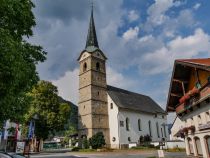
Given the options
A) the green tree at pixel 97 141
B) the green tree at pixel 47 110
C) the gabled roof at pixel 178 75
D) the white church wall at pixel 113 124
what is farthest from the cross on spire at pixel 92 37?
the gabled roof at pixel 178 75

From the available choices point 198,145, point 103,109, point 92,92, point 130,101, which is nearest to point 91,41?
point 92,92

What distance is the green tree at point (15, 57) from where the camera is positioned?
28.7 ft

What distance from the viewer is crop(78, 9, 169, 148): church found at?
47344mm

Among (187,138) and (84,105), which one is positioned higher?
(84,105)

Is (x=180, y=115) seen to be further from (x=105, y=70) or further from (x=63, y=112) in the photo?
(x=105, y=70)

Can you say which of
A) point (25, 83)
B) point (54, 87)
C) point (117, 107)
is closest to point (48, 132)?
point (54, 87)

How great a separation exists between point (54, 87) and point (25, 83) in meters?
36.0

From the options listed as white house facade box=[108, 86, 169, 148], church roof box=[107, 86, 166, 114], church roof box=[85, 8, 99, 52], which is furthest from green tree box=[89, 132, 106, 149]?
church roof box=[85, 8, 99, 52]

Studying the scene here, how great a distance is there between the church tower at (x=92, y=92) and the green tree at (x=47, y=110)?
170 inches

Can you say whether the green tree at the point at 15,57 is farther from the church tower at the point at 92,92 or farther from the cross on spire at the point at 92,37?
the cross on spire at the point at 92,37

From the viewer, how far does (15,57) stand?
919 centimetres

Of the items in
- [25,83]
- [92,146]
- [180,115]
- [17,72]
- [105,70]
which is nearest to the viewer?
[17,72]

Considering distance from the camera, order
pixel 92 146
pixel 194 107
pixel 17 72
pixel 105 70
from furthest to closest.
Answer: pixel 105 70
pixel 92 146
pixel 194 107
pixel 17 72

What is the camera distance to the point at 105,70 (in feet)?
179
